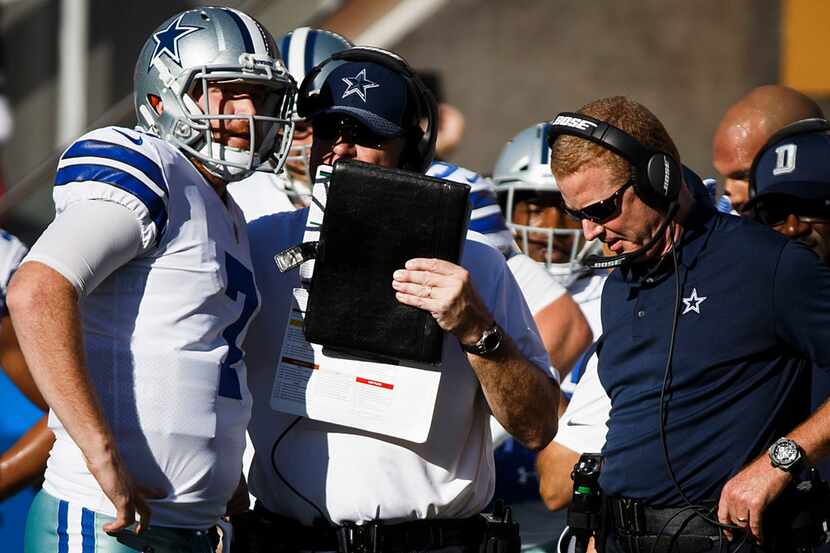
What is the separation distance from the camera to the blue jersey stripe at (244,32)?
9.63 ft

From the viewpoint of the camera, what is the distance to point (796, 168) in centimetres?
367

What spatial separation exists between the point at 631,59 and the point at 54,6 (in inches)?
172

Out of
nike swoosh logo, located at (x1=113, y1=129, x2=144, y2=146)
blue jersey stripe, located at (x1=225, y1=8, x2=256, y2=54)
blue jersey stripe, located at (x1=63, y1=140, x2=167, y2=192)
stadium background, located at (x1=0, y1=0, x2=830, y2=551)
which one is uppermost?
blue jersey stripe, located at (x1=225, y1=8, x2=256, y2=54)

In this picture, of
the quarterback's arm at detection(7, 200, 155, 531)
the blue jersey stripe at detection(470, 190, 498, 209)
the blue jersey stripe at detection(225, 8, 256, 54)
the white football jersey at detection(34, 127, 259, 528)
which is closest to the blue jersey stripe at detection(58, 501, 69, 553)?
the white football jersey at detection(34, 127, 259, 528)

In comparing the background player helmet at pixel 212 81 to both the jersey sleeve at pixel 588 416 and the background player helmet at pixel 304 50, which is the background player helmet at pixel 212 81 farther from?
the background player helmet at pixel 304 50

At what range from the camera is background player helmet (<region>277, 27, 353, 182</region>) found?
4.50 meters

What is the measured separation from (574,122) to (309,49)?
5.58 feet

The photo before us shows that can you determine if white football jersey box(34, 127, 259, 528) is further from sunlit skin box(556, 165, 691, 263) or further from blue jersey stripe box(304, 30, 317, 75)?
blue jersey stripe box(304, 30, 317, 75)

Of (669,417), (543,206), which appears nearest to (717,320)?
(669,417)

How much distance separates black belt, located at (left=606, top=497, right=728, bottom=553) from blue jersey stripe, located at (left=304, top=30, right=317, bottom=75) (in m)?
2.04

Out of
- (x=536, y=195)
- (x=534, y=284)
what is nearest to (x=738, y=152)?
(x=536, y=195)

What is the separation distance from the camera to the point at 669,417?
9.93ft

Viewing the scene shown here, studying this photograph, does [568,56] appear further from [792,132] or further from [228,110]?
[228,110]

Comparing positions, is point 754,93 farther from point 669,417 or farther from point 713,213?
point 669,417
